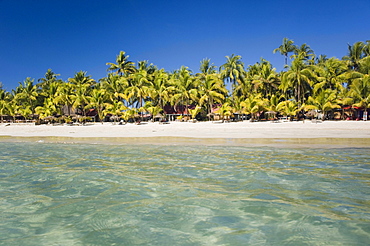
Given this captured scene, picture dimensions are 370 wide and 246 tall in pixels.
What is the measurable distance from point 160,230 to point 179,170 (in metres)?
3.59

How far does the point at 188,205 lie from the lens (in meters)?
4.12

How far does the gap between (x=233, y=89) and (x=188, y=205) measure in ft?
139

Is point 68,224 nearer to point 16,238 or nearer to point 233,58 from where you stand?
point 16,238

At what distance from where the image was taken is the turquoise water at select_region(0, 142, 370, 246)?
310cm

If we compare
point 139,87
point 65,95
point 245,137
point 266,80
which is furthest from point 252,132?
point 65,95

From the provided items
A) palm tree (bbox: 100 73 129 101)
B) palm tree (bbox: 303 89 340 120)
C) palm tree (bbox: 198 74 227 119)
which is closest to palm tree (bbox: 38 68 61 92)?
palm tree (bbox: 100 73 129 101)

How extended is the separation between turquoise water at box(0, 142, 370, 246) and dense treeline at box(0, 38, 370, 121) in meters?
25.8

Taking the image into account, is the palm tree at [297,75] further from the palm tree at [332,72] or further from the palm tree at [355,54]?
the palm tree at [355,54]

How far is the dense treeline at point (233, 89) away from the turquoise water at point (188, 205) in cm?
2578

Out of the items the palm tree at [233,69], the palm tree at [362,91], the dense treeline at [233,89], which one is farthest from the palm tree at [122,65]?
the palm tree at [362,91]

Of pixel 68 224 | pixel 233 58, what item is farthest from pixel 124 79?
pixel 68 224

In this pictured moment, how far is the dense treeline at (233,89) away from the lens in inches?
1243

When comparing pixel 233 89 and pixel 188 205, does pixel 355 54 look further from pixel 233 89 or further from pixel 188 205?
pixel 188 205

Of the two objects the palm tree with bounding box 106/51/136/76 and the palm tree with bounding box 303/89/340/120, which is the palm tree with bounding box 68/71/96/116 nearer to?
the palm tree with bounding box 106/51/136/76
